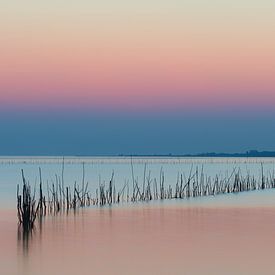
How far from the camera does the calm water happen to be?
38.1ft

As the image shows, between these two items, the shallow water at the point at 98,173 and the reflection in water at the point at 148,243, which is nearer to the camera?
the reflection in water at the point at 148,243

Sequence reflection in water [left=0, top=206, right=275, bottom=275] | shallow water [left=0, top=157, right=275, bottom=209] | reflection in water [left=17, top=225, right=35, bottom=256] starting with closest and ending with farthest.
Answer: reflection in water [left=0, top=206, right=275, bottom=275]
reflection in water [left=17, top=225, right=35, bottom=256]
shallow water [left=0, top=157, right=275, bottom=209]

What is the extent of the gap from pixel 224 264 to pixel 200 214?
7638 millimetres

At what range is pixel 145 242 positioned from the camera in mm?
14039

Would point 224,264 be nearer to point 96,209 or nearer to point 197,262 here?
point 197,262

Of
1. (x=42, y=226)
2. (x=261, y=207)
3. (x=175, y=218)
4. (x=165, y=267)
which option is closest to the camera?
(x=165, y=267)

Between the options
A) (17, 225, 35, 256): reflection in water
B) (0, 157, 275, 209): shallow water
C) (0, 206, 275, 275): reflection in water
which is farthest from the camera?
(0, 157, 275, 209): shallow water

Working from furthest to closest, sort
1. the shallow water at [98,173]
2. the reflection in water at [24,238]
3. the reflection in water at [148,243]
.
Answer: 1. the shallow water at [98,173]
2. the reflection in water at [24,238]
3. the reflection in water at [148,243]

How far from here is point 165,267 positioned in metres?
11.5

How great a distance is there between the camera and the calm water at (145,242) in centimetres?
1162

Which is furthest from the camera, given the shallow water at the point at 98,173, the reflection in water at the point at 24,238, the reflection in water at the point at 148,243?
the shallow water at the point at 98,173

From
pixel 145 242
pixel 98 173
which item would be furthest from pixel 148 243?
pixel 98 173

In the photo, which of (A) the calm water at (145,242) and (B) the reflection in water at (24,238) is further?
(B) the reflection in water at (24,238)

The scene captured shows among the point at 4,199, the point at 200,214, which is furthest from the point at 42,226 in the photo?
the point at 4,199
